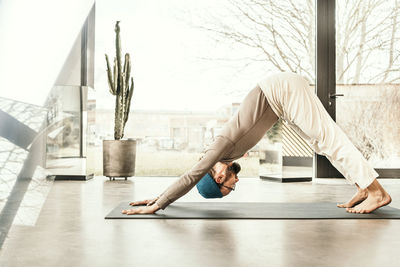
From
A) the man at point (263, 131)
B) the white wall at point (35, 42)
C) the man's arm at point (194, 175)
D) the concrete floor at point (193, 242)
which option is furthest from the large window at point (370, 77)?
the white wall at point (35, 42)

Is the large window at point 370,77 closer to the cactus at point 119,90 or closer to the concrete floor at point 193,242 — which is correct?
the cactus at point 119,90

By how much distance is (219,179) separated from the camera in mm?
2248

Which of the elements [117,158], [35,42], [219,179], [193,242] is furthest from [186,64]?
[193,242]

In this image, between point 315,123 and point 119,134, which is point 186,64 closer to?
point 119,134

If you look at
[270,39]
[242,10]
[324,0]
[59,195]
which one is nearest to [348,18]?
[324,0]

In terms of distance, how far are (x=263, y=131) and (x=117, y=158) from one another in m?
2.45

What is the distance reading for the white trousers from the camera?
209cm

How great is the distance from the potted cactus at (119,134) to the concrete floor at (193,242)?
189 cm

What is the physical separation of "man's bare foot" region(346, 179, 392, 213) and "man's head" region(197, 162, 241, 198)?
0.76m

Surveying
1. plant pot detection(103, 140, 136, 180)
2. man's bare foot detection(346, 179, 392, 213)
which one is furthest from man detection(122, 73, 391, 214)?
plant pot detection(103, 140, 136, 180)

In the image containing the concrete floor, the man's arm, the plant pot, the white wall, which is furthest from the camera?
the plant pot

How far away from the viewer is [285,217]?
2.12 m

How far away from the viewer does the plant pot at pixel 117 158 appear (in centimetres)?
438

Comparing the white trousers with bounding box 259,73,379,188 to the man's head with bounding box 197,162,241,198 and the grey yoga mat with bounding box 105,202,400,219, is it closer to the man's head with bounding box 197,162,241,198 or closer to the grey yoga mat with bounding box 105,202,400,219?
the grey yoga mat with bounding box 105,202,400,219
